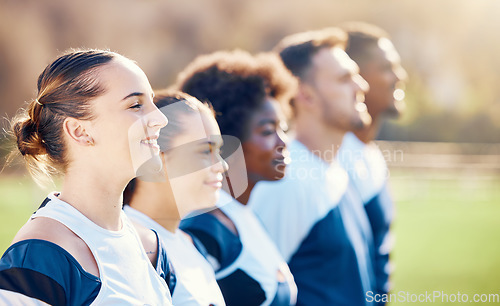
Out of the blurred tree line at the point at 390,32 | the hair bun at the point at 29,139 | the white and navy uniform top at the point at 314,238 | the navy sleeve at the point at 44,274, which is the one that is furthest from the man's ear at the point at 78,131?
the blurred tree line at the point at 390,32

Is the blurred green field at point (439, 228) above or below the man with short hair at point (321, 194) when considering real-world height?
below

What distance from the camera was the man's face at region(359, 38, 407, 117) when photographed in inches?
177

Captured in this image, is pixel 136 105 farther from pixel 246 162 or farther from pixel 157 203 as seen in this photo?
pixel 246 162

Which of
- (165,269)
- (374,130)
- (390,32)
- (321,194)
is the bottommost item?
(390,32)

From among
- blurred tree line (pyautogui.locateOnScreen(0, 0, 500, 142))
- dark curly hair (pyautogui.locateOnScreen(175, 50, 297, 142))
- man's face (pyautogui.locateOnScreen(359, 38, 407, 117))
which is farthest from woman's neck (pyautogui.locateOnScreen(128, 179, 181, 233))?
blurred tree line (pyautogui.locateOnScreen(0, 0, 500, 142))

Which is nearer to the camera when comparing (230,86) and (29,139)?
(29,139)

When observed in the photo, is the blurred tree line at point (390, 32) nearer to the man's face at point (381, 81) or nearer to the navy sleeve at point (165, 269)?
the man's face at point (381, 81)

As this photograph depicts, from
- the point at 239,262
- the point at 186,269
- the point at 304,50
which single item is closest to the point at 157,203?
the point at 186,269

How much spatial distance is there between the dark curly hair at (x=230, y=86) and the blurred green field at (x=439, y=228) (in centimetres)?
89

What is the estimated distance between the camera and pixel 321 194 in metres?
3.18

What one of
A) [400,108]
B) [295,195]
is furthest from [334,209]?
[400,108]

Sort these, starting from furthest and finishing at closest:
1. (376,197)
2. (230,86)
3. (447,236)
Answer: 1. (447,236)
2. (376,197)
3. (230,86)

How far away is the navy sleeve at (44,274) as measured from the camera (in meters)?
1.22

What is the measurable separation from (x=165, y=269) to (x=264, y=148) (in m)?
1.23
